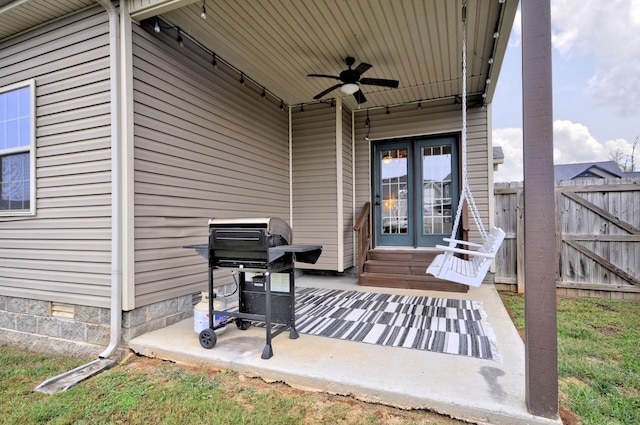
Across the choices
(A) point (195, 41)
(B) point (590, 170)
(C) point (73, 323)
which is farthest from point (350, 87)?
(B) point (590, 170)

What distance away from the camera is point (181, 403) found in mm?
1989

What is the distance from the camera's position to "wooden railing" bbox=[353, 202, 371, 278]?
5.07 metres

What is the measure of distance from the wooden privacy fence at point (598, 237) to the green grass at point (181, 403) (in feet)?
13.2

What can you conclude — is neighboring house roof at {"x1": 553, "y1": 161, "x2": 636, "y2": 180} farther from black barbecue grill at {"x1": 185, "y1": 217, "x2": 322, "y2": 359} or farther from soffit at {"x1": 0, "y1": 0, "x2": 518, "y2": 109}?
black barbecue grill at {"x1": 185, "y1": 217, "x2": 322, "y2": 359}

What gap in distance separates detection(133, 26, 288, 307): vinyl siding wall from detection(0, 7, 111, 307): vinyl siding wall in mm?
278

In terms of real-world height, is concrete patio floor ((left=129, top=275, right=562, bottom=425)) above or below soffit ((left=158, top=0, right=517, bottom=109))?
below

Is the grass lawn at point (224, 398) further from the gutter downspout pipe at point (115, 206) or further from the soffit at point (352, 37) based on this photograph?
the soffit at point (352, 37)

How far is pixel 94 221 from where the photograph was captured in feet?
9.46

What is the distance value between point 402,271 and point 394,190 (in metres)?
1.57

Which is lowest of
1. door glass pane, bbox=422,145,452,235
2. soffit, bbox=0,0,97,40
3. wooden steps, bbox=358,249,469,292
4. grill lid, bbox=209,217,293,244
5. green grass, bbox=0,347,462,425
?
green grass, bbox=0,347,462,425

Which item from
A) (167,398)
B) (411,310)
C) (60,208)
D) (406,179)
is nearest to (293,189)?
(406,179)

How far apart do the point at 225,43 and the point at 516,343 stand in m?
4.30

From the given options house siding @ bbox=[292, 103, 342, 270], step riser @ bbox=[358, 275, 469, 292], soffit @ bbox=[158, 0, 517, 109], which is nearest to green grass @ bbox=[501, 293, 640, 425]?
step riser @ bbox=[358, 275, 469, 292]

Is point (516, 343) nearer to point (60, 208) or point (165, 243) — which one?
point (165, 243)
